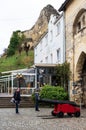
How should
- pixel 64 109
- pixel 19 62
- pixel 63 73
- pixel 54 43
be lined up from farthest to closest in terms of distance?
pixel 19 62, pixel 54 43, pixel 63 73, pixel 64 109

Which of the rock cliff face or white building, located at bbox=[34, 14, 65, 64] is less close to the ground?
the rock cliff face

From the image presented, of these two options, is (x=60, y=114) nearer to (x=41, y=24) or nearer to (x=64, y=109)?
(x=64, y=109)

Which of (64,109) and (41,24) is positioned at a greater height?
A: (41,24)

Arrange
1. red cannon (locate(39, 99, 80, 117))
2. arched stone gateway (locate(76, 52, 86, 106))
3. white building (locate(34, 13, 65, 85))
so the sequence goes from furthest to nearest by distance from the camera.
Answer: white building (locate(34, 13, 65, 85)) → arched stone gateway (locate(76, 52, 86, 106)) → red cannon (locate(39, 99, 80, 117))

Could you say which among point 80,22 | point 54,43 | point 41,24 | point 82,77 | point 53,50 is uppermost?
point 41,24

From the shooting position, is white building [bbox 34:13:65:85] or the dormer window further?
white building [bbox 34:13:65:85]

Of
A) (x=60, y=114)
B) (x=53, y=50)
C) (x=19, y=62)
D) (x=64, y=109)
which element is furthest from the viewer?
(x=19, y=62)

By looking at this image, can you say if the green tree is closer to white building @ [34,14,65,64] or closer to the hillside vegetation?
white building @ [34,14,65,64]

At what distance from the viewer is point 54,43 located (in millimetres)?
45375

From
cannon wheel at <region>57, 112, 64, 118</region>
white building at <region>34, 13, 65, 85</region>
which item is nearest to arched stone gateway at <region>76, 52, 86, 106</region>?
white building at <region>34, 13, 65, 85</region>

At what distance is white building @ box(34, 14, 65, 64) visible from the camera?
136 feet

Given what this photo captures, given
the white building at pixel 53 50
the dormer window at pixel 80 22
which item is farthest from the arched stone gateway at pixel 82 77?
the white building at pixel 53 50

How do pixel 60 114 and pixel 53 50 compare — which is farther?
pixel 53 50

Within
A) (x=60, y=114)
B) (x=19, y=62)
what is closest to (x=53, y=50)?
(x=60, y=114)
